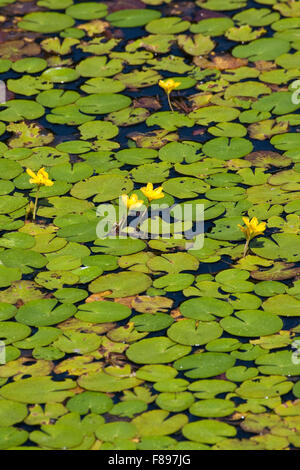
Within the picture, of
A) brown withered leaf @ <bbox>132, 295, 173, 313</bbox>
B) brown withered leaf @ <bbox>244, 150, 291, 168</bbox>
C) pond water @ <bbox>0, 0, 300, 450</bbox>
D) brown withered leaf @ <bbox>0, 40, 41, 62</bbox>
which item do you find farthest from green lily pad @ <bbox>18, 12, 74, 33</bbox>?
brown withered leaf @ <bbox>132, 295, 173, 313</bbox>

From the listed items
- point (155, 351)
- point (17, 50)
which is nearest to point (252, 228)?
point (155, 351)

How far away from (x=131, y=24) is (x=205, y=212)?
6.59ft

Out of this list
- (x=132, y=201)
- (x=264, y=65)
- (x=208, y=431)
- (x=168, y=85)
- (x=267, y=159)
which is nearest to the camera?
(x=208, y=431)

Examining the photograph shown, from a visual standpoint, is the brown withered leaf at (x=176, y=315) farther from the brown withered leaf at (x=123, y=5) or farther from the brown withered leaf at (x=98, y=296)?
the brown withered leaf at (x=123, y=5)

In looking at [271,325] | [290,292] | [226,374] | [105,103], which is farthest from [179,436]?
[105,103]

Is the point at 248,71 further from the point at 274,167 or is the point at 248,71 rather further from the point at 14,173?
the point at 14,173

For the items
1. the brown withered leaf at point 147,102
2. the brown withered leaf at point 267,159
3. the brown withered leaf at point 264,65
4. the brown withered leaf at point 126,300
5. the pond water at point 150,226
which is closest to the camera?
the pond water at point 150,226

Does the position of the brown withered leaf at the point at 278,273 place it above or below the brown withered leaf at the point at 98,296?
above

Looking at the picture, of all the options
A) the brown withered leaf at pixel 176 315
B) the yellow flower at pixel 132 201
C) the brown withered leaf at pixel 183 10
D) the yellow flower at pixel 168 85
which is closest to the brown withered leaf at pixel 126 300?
the brown withered leaf at pixel 176 315

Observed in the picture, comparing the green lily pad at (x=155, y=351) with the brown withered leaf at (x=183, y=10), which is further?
the brown withered leaf at (x=183, y=10)

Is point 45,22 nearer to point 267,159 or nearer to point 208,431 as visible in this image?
point 267,159

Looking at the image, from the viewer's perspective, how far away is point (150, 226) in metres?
4.21

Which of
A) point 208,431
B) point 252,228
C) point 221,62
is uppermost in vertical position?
point 221,62

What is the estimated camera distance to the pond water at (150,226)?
10.8 ft
